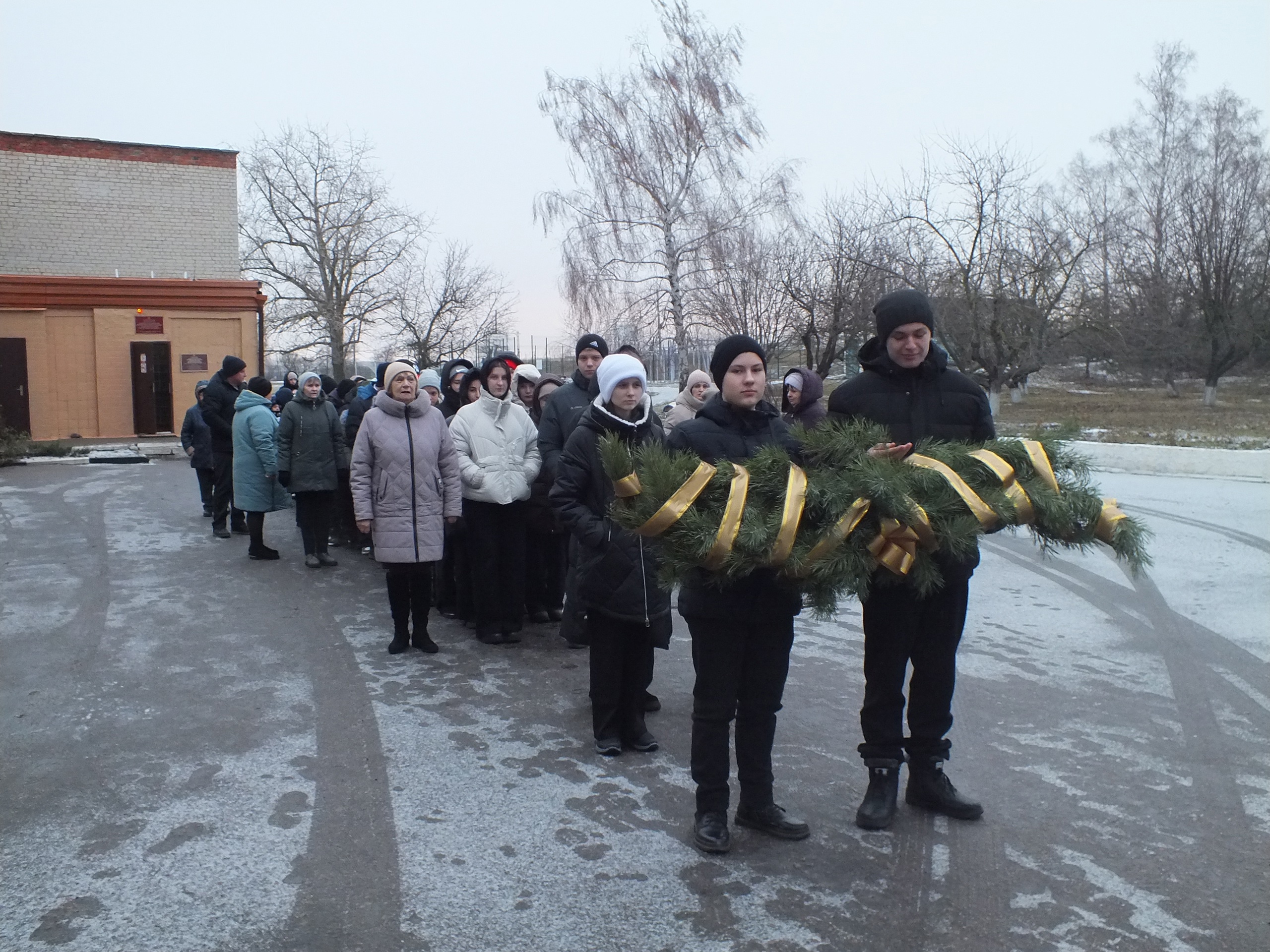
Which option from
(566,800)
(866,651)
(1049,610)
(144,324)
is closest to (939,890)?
(866,651)

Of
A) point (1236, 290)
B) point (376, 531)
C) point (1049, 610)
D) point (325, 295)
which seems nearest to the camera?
point (376, 531)

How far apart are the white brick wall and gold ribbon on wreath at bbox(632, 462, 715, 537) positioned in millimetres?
27838

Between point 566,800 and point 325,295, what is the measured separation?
158ft

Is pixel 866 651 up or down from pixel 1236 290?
down

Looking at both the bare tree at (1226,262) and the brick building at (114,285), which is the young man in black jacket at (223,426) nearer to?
the brick building at (114,285)

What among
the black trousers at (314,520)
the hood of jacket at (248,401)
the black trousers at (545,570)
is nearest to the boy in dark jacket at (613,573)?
the black trousers at (545,570)

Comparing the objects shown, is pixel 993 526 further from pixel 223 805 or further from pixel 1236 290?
pixel 1236 290

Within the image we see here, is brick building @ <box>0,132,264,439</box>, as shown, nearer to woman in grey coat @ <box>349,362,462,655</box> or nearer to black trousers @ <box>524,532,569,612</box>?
black trousers @ <box>524,532,569,612</box>

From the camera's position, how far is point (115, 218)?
28.5 m

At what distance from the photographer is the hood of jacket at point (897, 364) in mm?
4156

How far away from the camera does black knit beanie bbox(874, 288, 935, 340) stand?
409 cm

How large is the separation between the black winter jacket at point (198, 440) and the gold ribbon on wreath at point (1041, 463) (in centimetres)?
1024

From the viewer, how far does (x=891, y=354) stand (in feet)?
13.7

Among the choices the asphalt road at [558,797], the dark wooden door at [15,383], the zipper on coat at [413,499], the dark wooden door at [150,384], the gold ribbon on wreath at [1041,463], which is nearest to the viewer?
the asphalt road at [558,797]
